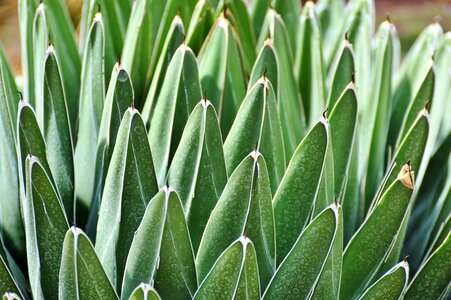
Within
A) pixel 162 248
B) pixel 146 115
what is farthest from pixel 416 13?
pixel 162 248

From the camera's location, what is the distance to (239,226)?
588mm

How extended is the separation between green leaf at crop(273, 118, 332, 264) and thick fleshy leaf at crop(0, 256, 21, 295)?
0.23 m

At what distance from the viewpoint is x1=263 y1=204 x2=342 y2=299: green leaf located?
570mm

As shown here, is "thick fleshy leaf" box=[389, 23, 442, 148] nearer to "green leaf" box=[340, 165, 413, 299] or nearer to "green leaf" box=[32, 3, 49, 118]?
"green leaf" box=[340, 165, 413, 299]

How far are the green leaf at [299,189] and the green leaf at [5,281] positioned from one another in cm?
23

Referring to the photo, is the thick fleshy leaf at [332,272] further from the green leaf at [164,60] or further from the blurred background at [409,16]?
the blurred background at [409,16]

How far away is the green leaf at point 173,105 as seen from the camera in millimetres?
675

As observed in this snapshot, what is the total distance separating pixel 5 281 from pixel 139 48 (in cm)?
29

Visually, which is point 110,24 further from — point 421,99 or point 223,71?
point 421,99

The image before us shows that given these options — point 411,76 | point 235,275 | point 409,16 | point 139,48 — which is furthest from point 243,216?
point 409,16

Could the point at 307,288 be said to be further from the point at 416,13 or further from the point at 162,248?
the point at 416,13

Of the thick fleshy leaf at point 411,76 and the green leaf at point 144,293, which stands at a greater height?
the thick fleshy leaf at point 411,76

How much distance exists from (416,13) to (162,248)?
1.50 meters

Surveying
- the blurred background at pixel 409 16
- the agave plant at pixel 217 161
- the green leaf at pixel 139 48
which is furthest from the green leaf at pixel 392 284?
the blurred background at pixel 409 16
